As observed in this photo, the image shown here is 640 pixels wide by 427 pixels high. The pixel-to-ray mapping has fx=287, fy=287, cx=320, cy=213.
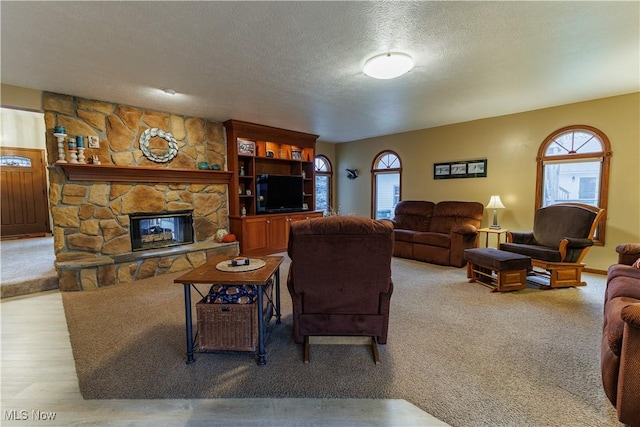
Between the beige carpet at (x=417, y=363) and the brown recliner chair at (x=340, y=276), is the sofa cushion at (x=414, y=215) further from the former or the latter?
the brown recliner chair at (x=340, y=276)

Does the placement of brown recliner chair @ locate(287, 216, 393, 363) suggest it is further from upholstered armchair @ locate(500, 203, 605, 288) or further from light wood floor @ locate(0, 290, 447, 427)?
upholstered armchair @ locate(500, 203, 605, 288)

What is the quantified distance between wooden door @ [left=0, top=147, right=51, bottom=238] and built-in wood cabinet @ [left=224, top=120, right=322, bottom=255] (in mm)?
4969

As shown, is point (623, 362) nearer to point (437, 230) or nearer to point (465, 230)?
point (465, 230)

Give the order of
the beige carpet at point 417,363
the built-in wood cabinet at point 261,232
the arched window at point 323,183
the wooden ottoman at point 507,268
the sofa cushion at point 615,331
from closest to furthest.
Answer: the sofa cushion at point 615,331 → the beige carpet at point 417,363 → the wooden ottoman at point 507,268 → the built-in wood cabinet at point 261,232 → the arched window at point 323,183

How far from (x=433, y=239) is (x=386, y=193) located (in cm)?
224

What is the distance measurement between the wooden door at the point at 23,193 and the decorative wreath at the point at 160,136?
436 centimetres

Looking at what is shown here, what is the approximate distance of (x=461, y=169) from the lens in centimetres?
542

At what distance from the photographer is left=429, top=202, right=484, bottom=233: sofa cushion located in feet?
16.2

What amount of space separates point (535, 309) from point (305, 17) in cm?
348

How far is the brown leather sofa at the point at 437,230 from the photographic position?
180 inches

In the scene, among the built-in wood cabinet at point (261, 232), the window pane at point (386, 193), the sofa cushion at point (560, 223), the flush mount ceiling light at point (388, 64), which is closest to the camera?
the flush mount ceiling light at point (388, 64)

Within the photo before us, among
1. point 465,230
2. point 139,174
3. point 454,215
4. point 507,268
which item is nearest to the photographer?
point 507,268

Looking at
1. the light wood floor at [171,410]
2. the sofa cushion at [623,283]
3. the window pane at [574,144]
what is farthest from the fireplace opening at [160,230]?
the window pane at [574,144]

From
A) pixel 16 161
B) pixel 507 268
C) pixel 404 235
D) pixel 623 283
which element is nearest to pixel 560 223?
pixel 507 268
